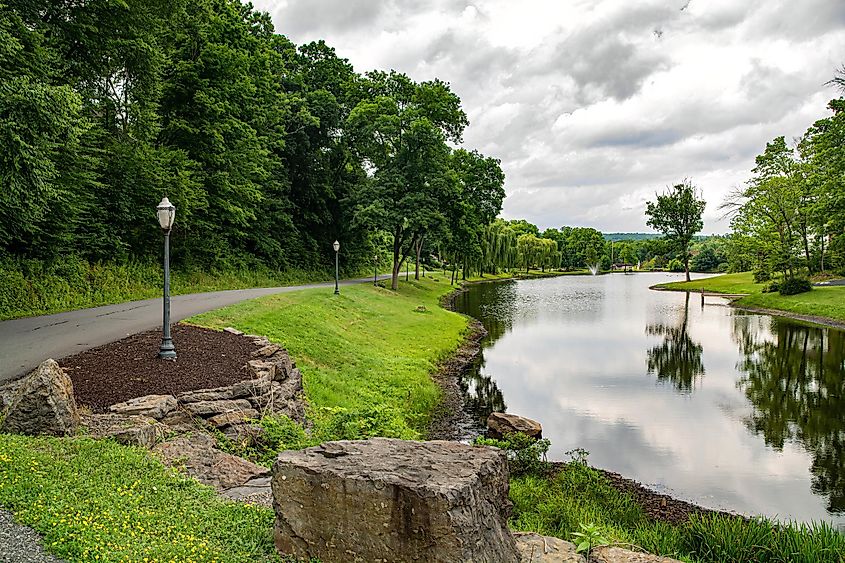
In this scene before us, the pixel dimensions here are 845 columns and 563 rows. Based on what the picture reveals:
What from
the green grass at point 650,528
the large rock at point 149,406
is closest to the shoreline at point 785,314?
the green grass at point 650,528

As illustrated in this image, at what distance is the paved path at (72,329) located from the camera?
33.5 feet

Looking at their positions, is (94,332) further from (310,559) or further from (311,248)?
(311,248)

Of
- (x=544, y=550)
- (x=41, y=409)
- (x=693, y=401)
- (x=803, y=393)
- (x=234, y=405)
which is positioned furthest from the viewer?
(x=803, y=393)

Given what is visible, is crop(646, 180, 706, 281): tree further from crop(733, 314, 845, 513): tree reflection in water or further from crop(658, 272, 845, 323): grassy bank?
crop(733, 314, 845, 513): tree reflection in water

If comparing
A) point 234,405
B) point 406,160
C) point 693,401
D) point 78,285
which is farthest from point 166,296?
point 406,160

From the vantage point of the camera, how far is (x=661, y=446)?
12.2 metres

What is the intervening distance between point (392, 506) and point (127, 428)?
4313mm

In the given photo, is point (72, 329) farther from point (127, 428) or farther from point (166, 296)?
point (127, 428)

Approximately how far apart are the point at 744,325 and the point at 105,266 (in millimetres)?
31843

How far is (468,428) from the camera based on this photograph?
13.2 m

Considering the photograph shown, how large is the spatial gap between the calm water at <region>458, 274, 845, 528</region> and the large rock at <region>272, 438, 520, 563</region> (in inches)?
263

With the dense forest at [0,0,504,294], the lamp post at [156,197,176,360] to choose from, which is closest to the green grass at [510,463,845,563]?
the lamp post at [156,197,176,360]

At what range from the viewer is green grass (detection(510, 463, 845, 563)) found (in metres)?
6.67

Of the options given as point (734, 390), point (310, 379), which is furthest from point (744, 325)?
point (310, 379)
